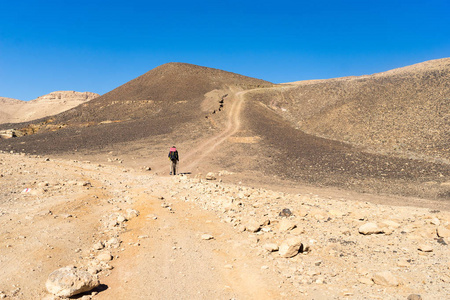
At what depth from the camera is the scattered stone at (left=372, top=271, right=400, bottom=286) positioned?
4971 millimetres

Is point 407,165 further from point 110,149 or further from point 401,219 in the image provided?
point 110,149

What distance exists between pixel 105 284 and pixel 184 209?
4.66 metres

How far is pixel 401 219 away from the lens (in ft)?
27.2

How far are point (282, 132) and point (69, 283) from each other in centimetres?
2778

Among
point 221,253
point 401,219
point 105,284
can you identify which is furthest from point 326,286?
point 401,219

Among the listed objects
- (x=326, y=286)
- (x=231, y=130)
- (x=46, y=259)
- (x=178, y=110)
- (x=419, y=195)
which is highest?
(x=178, y=110)

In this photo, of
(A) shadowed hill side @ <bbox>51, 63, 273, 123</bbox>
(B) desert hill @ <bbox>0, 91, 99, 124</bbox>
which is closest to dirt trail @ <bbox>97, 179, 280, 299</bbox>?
(A) shadowed hill side @ <bbox>51, 63, 273, 123</bbox>

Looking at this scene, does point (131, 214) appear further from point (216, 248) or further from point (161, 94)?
point (161, 94)

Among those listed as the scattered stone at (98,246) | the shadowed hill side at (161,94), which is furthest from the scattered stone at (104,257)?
the shadowed hill side at (161,94)

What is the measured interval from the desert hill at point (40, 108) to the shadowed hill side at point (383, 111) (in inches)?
2804

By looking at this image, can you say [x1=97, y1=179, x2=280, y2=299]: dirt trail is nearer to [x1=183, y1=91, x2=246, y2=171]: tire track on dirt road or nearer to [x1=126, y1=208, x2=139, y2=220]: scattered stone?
[x1=126, y1=208, x2=139, y2=220]: scattered stone

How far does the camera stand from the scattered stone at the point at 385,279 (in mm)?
4971

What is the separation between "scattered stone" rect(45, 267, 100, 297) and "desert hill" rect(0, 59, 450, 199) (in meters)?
13.4

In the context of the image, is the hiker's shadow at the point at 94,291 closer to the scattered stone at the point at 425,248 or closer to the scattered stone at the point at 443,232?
the scattered stone at the point at 425,248
